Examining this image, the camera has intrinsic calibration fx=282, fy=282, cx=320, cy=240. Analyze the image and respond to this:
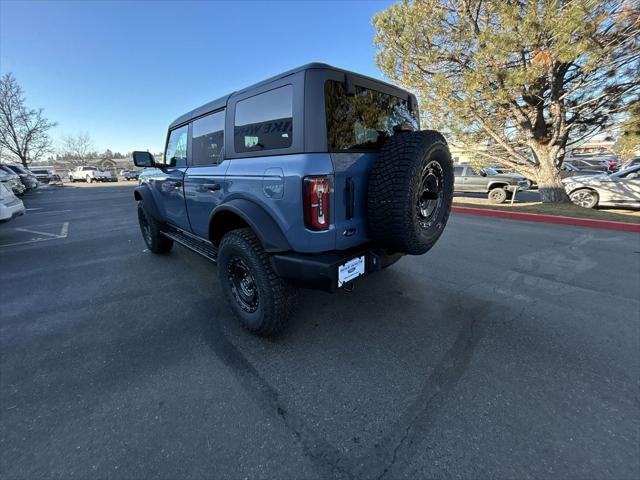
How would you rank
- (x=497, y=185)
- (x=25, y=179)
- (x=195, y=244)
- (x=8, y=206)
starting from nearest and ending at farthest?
(x=195, y=244), (x=8, y=206), (x=497, y=185), (x=25, y=179)

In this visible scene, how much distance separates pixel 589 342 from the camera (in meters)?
2.49

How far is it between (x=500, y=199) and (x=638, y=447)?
11.8 metres

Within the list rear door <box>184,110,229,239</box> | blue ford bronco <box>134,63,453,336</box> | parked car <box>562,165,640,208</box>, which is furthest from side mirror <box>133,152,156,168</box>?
parked car <box>562,165,640,208</box>

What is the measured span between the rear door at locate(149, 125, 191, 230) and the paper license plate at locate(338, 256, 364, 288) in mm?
2465

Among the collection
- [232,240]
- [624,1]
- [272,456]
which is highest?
[624,1]

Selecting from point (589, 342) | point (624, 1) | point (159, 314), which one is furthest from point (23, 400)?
point (624, 1)

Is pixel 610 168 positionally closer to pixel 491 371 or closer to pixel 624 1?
pixel 624 1

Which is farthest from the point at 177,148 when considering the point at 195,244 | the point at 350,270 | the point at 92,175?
the point at 92,175

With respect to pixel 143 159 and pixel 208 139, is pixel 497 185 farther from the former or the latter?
pixel 143 159

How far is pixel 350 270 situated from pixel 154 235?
3.99 m

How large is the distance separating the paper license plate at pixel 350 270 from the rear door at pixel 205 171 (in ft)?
4.61

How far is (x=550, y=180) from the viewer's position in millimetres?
9172

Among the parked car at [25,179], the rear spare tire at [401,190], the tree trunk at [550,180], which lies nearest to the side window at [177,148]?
the rear spare tire at [401,190]

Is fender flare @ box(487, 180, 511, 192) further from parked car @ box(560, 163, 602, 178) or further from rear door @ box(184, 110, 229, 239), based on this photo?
rear door @ box(184, 110, 229, 239)
